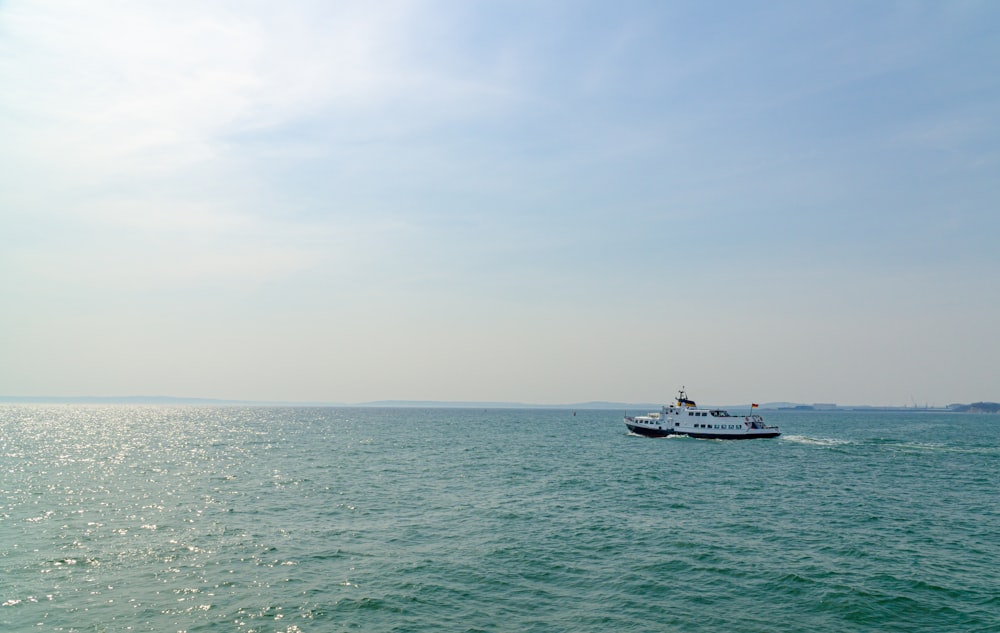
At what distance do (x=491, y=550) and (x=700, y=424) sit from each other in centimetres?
9517

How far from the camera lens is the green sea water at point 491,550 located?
25.3m

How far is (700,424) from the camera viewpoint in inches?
4732

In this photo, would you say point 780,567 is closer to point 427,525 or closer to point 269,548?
point 427,525

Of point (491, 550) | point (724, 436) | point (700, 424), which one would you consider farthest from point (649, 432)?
point (491, 550)

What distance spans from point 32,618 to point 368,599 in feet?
44.0

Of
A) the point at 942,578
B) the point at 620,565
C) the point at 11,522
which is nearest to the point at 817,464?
the point at 942,578

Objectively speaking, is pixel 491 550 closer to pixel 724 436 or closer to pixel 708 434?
pixel 708 434

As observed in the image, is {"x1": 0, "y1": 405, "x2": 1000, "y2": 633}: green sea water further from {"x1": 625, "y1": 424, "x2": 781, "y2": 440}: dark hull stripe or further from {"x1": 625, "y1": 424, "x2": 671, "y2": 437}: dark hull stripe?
{"x1": 625, "y1": 424, "x2": 671, "y2": 437}: dark hull stripe

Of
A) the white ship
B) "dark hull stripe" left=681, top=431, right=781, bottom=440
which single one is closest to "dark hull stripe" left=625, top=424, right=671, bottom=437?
the white ship

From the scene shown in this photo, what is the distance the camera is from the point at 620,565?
32.2m

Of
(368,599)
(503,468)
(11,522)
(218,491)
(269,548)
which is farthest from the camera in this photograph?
(503,468)

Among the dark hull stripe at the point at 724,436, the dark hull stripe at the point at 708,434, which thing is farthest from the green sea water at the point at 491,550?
the dark hull stripe at the point at 708,434

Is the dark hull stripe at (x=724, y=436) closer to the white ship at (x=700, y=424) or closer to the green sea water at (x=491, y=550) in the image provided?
the white ship at (x=700, y=424)

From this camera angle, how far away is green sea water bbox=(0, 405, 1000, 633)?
83.0 feet
